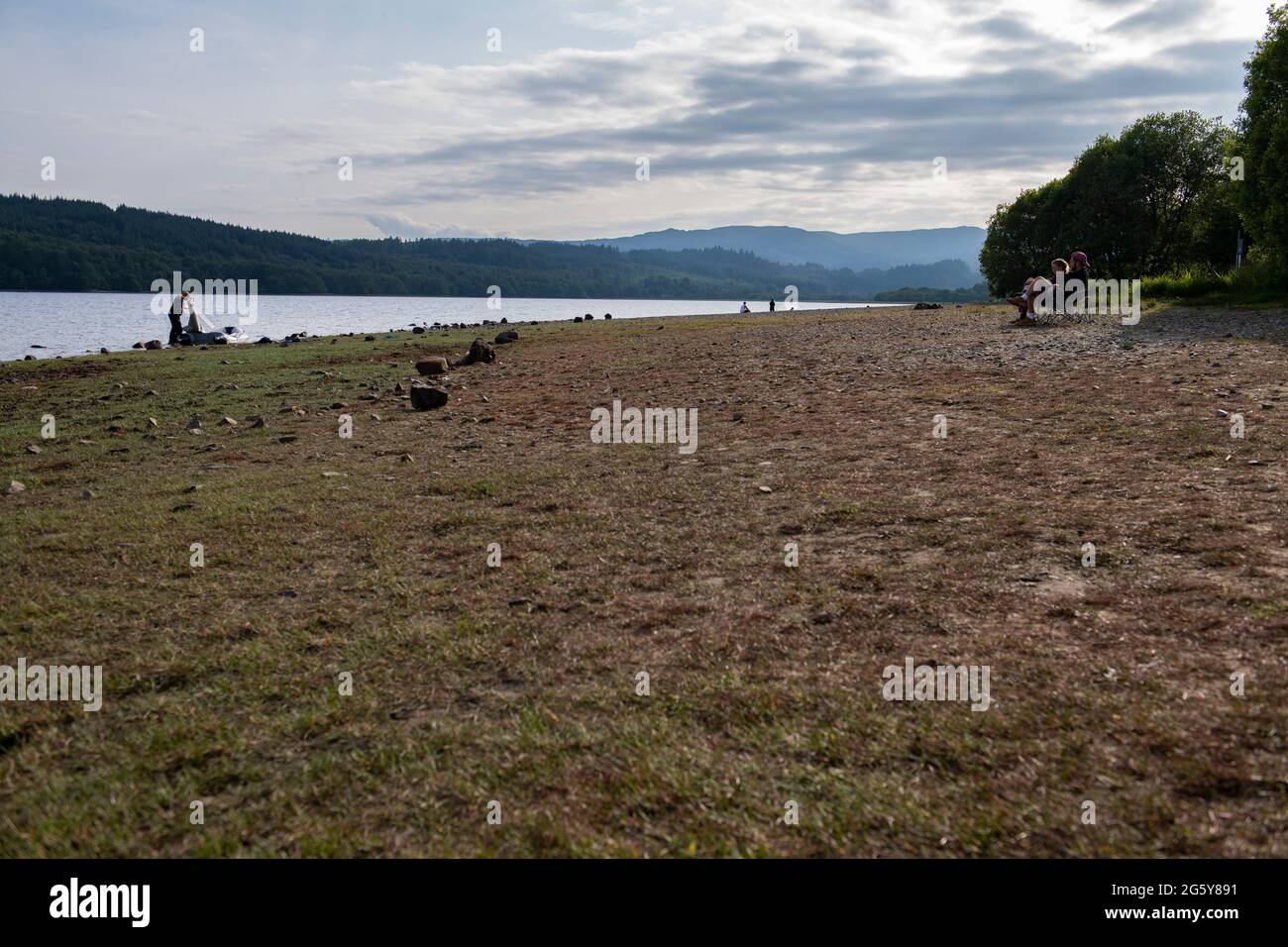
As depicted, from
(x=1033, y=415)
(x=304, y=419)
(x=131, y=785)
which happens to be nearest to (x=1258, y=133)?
(x=1033, y=415)

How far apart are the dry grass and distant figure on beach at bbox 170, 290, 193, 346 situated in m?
34.8

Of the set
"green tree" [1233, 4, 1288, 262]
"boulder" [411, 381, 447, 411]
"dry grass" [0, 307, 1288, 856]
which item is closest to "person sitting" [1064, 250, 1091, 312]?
"green tree" [1233, 4, 1288, 262]

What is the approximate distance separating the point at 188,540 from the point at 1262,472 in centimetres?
1165

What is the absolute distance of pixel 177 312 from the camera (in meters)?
45.8

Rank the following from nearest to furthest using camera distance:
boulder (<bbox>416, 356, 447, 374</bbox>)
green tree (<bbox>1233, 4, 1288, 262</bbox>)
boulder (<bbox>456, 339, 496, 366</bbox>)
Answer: boulder (<bbox>416, 356, 447, 374</bbox>)
boulder (<bbox>456, 339, 496, 366</bbox>)
green tree (<bbox>1233, 4, 1288, 262</bbox>)

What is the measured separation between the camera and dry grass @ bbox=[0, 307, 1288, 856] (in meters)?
3.82

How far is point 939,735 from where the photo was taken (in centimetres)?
435

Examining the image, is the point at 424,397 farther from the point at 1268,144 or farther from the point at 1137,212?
the point at 1137,212

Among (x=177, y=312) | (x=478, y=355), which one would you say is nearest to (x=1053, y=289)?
(x=478, y=355)

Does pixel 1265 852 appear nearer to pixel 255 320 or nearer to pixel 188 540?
pixel 188 540

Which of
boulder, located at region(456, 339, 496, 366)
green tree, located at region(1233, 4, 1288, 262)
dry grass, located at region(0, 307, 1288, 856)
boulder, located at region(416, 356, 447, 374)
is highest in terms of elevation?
green tree, located at region(1233, 4, 1288, 262)

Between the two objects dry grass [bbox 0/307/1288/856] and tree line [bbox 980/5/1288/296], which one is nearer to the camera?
dry grass [bbox 0/307/1288/856]

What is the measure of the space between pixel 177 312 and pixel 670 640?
49.0 m

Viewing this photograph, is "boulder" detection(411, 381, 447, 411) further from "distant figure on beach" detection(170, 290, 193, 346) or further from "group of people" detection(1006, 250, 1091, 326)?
"distant figure on beach" detection(170, 290, 193, 346)
